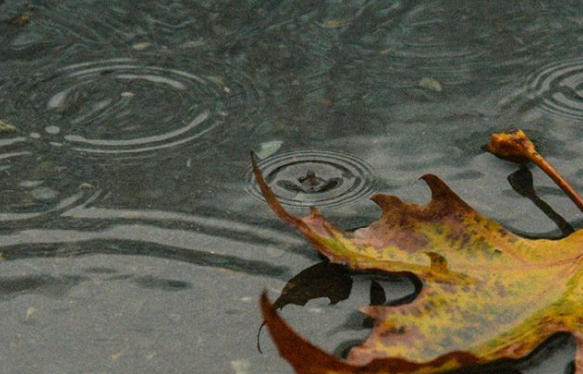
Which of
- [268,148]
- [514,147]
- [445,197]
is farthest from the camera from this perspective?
[268,148]

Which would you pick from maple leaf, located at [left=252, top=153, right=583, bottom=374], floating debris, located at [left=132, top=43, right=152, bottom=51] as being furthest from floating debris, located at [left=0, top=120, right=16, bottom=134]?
maple leaf, located at [left=252, top=153, right=583, bottom=374]

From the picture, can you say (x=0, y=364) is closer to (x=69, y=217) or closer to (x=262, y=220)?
(x=69, y=217)

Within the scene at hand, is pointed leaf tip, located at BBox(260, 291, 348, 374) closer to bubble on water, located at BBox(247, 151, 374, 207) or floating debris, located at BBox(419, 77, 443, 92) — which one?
bubble on water, located at BBox(247, 151, 374, 207)

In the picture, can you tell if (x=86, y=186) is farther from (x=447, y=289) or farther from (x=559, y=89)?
(x=559, y=89)

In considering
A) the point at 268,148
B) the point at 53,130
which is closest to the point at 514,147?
the point at 268,148

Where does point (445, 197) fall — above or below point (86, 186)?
above

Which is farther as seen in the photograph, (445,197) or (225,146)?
(225,146)

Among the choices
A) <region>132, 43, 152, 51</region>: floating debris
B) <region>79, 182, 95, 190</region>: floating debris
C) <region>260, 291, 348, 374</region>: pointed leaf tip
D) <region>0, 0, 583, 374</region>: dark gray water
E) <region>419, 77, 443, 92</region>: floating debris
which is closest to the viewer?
<region>260, 291, 348, 374</region>: pointed leaf tip

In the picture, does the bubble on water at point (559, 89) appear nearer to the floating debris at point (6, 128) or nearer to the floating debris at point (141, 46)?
the floating debris at point (141, 46)
